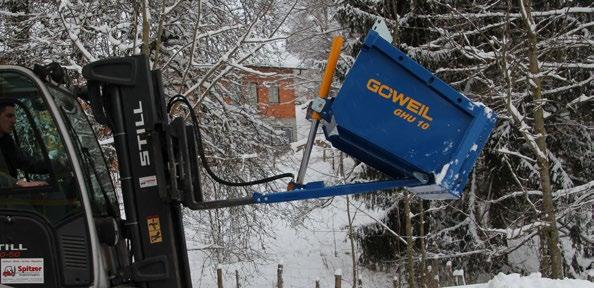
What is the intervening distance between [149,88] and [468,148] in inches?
79.0

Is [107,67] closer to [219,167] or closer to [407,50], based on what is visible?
[219,167]

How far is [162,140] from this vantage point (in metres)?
3.71

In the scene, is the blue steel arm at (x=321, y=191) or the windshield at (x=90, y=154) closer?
the windshield at (x=90, y=154)

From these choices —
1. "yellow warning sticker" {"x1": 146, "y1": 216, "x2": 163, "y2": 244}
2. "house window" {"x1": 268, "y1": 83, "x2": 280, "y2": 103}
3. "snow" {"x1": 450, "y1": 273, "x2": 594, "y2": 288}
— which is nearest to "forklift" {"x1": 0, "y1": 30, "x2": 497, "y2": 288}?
"yellow warning sticker" {"x1": 146, "y1": 216, "x2": 163, "y2": 244}

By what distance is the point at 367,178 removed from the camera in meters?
12.3

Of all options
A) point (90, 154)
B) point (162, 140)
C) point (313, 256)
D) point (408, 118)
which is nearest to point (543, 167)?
point (408, 118)

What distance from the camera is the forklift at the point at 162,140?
11.4 feet

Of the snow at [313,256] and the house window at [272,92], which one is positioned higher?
the house window at [272,92]

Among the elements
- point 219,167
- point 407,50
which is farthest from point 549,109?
point 219,167

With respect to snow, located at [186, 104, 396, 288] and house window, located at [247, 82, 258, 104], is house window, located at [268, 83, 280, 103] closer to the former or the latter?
house window, located at [247, 82, 258, 104]

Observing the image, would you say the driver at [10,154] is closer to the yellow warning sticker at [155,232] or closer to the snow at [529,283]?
the yellow warning sticker at [155,232]

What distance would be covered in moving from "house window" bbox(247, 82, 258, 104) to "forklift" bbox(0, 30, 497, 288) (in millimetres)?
7993

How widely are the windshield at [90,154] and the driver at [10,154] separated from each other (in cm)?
25

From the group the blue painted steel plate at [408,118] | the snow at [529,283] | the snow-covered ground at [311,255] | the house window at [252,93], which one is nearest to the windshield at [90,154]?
the blue painted steel plate at [408,118]
